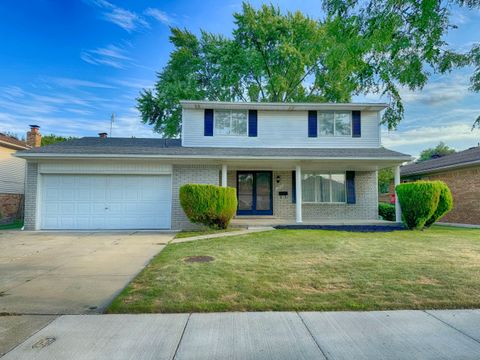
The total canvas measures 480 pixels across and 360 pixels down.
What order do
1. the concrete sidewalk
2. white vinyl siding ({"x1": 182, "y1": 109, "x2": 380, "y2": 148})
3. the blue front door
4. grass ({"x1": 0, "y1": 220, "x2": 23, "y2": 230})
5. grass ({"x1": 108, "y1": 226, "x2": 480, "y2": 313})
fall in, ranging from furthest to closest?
the blue front door < white vinyl siding ({"x1": 182, "y1": 109, "x2": 380, "y2": 148}) < grass ({"x1": 0, "y1": 220, "x2": 23, "y2": 230}) < grass ({"x1": 108, "y1": 226, "x2": 480, "y2": 313}) < the concrete sidewalk

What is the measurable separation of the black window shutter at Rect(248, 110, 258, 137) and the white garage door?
453cm

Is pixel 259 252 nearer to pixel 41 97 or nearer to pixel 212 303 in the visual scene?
pixel 212 303

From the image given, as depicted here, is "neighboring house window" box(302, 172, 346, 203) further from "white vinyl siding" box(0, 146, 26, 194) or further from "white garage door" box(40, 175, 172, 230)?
"white vinyl siding" box(0, 146, 26, 194)

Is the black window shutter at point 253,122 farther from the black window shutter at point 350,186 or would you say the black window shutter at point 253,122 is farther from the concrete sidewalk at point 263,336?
the concrete sidewalk at point 263,336

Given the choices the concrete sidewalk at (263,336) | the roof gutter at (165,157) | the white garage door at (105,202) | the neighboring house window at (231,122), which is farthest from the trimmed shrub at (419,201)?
the white garage door at (105,202)

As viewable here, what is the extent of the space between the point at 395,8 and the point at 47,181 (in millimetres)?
12333

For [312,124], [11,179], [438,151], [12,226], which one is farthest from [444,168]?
[438,151]

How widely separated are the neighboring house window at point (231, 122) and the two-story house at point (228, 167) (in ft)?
0.15

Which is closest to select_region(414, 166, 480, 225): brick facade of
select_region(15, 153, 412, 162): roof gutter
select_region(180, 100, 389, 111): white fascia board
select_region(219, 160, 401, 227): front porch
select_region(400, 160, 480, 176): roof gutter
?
select_region(400, 160, 480, 176): roof gutter

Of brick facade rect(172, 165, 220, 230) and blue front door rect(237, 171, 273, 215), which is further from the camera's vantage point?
blue front door rect(237, 171, 273, 215)

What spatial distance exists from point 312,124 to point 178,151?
20.9ft

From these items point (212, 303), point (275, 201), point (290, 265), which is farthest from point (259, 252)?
point (275, 201)

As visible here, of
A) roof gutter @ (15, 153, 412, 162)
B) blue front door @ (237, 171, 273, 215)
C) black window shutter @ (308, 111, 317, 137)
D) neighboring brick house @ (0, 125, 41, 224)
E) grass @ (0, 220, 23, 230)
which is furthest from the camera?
neighboring brick house @ (0, 125, 41, 224)

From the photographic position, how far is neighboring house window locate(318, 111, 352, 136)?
1324 centimetres
